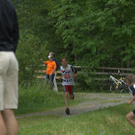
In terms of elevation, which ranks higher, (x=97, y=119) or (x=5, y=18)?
(x=5, y=18)

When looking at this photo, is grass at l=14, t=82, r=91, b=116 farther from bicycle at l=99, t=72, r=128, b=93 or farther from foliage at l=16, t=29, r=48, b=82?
bicycle at l=99, t=72, r=128, b=93

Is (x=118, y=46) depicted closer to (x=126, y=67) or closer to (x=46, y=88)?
(x=46, y=88)

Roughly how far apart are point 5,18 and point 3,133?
4.16ft

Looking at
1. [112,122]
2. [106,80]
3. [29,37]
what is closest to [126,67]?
[106,80]

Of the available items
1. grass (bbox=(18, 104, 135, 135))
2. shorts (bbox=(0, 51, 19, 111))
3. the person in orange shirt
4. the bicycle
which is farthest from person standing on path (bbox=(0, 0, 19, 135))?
the bicycle

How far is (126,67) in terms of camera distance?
66.7 feet

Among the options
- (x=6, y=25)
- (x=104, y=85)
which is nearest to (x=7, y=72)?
(x=6, y=25)

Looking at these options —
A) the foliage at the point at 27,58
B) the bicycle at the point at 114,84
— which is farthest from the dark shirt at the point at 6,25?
the bicycle at the point at 114,84

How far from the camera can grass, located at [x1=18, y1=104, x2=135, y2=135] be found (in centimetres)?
577

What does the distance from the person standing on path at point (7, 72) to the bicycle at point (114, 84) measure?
15339mm

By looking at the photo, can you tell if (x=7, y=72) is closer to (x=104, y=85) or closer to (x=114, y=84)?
(x=114, y=84)

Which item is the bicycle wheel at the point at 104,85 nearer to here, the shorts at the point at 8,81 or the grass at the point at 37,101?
the grass at the point at 37,101

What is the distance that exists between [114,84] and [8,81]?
15741 millimetres

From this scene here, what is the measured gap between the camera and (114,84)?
18.6 metres
